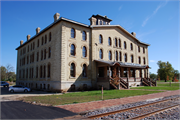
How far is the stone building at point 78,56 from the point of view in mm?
24172

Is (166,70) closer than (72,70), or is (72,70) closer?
(72,70)

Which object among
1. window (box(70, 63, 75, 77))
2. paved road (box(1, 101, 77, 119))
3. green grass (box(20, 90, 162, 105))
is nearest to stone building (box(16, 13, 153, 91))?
window (box(70, 63, 75, 77))

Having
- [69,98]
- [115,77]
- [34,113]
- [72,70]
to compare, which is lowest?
[69,98]

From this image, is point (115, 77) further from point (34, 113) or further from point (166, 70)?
point (166, 70)

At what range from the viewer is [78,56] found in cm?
2605

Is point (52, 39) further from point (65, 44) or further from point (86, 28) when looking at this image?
point (86, 28)

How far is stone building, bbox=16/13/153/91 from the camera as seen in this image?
79.3 feet

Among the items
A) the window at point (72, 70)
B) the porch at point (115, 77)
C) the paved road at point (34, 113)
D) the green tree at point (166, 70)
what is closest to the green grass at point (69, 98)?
the paved road at point (34, 113)

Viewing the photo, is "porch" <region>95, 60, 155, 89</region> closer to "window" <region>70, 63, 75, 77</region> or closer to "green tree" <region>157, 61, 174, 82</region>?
"window" <region>70, 63, 75, 77</region>

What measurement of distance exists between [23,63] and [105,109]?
1465 inches

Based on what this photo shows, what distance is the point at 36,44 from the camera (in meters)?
33.1

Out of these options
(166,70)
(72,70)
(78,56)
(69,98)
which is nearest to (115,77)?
(72,70)

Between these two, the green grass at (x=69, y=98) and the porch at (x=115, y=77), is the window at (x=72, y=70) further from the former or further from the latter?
the green grass at (x=69, y=98)

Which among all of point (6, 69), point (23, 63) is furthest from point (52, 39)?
point (6, 69)
